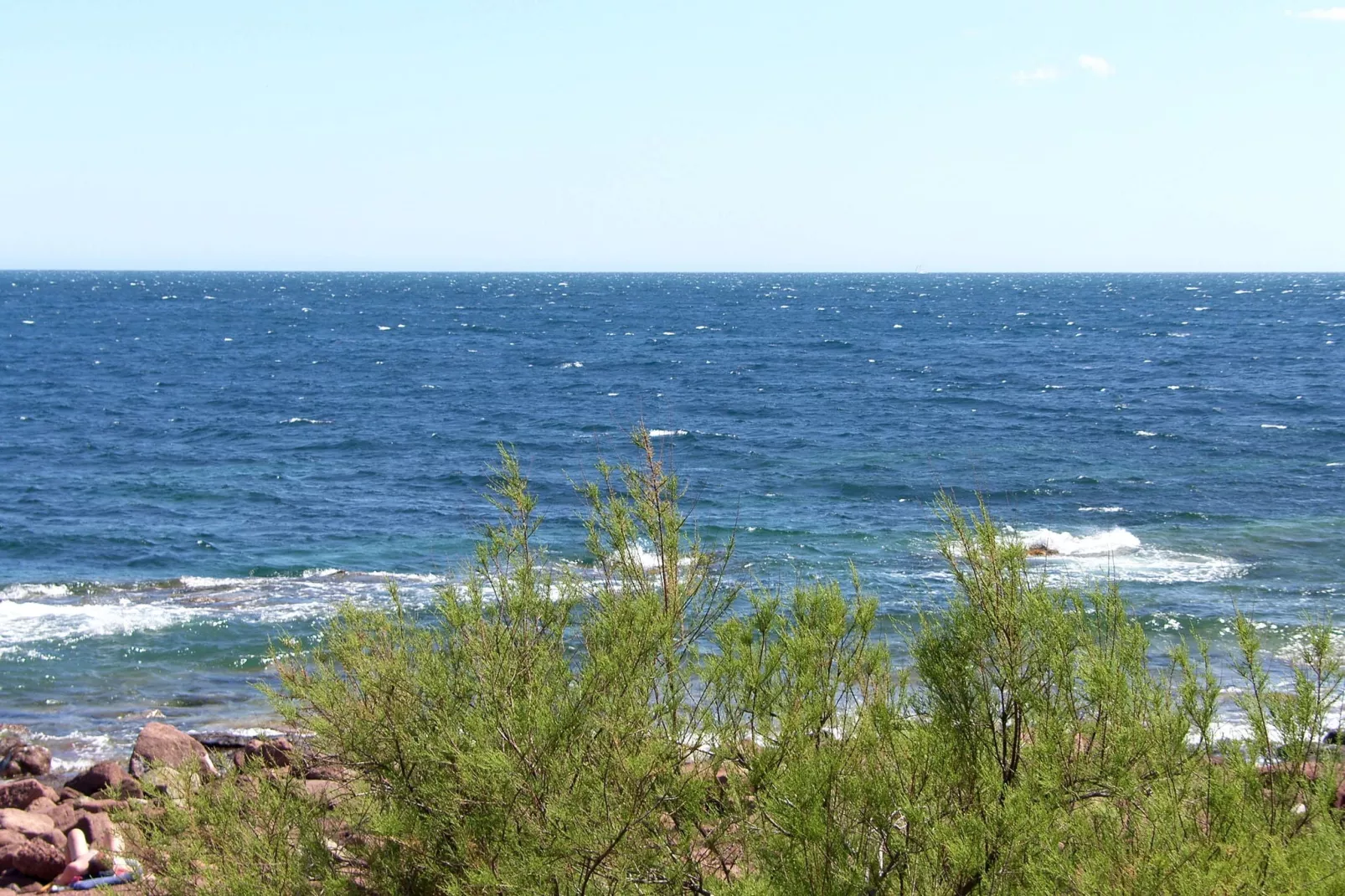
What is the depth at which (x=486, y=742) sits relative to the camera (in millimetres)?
5707

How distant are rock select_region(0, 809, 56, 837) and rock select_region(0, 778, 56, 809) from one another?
0.61m

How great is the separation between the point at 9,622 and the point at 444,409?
25.8m

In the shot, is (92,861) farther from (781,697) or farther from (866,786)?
(866,786)

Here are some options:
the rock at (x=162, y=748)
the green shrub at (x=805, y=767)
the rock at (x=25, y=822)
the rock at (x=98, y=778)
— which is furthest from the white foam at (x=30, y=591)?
the green shrub at (x=805, y=767)

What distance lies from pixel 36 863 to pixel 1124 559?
19.6 metres

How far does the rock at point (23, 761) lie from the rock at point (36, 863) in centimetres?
346

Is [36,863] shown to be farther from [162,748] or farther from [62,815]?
[162,748]

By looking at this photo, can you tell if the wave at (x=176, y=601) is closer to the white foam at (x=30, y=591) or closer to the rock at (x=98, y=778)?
the white foam at (x=30, y=591)

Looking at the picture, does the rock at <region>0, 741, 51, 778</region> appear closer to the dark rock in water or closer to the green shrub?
the dark rock in water

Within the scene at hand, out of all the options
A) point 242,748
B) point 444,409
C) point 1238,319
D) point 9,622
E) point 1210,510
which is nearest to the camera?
point 242,748

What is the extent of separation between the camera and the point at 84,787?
1291 centimetres

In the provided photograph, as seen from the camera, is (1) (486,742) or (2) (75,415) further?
(2) (75,415)

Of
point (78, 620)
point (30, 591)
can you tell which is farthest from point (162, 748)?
point (30, 591)

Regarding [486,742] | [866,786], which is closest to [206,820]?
[486,742]
